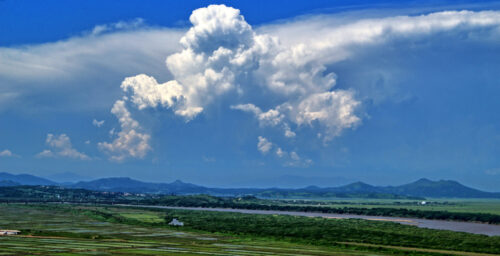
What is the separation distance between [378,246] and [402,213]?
102 m

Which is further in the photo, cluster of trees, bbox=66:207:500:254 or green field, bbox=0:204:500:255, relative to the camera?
cluster of trees, bbox=66:207:500:254

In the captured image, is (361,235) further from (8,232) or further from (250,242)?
(8,232)

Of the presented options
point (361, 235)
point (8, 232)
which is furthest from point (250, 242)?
point (8, 232)

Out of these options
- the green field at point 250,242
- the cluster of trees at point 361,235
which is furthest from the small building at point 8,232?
the cluster of trees at point 361,235

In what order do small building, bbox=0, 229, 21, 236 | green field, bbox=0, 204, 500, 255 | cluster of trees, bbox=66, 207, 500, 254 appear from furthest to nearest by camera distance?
small building, bbox=0, 229, 21, 236, cluster of trees, bbox=66, 207, 500, 254, green field, bbox=0, 204, 500, 255

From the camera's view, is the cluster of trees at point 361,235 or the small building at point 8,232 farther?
the small building at point 8,232

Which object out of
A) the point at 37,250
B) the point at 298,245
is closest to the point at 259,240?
the point at 298,245

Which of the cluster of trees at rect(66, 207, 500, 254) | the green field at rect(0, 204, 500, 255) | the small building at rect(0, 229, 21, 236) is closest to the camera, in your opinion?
the green field at rect(0, 204, 500, 255)

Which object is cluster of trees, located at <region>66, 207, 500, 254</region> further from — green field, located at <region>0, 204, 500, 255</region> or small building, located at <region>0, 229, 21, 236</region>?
small building, located at <region>0, 229, 21, 236</region>

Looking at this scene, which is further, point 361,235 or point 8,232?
point 361,235

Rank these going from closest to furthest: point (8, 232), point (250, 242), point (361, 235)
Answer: point (250, 242) < point (8, 232) < point (361, 235)

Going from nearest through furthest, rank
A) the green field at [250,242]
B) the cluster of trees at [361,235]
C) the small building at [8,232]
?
1. the green field at [250,242]
2. the cluster of trees at [361,235]
3. the small building at [8,232]

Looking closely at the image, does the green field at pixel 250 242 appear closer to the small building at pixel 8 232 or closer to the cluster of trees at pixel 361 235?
the cluster of trees at pixel 361 235

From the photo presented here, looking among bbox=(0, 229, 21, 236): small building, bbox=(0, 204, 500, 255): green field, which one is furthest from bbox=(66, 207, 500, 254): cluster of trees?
bbox=(0, 229, 21, 236): small building
